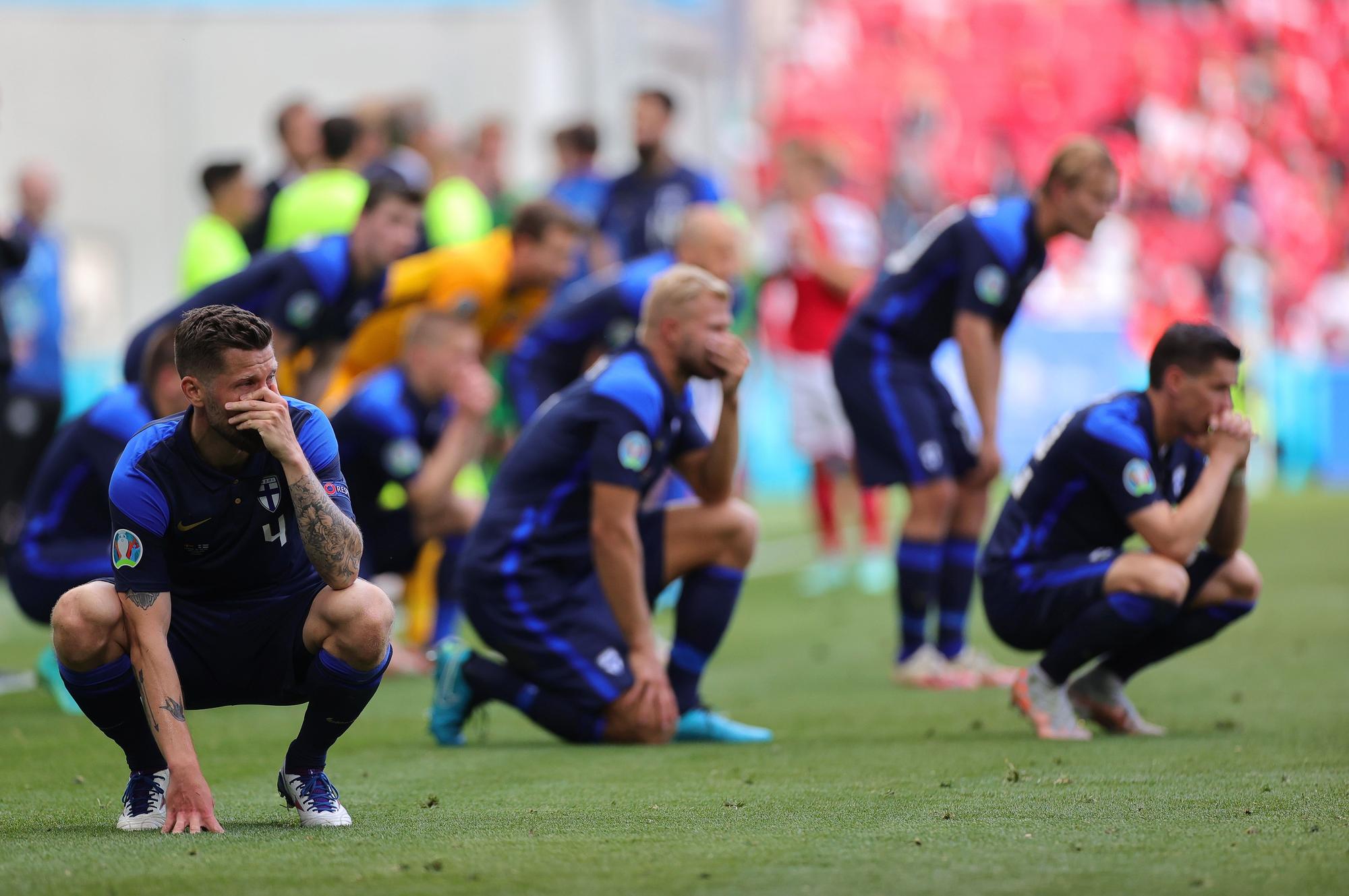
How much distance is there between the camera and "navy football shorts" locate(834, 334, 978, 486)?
7.86m

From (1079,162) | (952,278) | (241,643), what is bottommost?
(241,643)

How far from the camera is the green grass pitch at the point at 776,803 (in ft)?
11.7

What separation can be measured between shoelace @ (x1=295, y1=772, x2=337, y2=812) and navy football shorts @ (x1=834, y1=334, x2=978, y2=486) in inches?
157

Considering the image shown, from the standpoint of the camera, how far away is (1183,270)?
96.9ft

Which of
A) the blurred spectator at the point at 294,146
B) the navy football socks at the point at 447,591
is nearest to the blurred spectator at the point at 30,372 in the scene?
the blurred spectator at the point at 294,146

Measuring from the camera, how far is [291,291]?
7.75 meters

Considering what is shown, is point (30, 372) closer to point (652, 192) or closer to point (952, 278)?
point (652, 192)

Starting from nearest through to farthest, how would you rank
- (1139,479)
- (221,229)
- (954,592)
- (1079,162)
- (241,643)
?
(241,643)
(1139,479)
(1079,162)
(954,592)
(221,229)

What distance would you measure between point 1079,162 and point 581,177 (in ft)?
16.5

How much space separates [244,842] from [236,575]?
2.24 ft

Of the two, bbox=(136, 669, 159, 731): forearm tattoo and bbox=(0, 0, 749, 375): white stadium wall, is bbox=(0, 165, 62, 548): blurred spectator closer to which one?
bbox=(0, 0, 749, 375): white stadium wall

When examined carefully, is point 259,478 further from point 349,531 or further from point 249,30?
point 249,30

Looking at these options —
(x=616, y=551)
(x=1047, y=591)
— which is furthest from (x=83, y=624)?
(x=1047, y=591)

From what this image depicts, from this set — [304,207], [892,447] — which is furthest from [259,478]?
[304,207]
